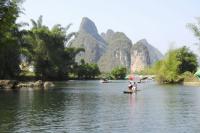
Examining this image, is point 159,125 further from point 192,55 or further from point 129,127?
point 192,55

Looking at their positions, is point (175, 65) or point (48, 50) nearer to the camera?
point (175, 65)

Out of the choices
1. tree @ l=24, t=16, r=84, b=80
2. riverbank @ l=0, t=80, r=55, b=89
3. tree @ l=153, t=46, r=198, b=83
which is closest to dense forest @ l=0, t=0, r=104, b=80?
tree @ l=24, t=16, r=84, b=80

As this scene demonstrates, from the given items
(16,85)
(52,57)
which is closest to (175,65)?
(52,57)

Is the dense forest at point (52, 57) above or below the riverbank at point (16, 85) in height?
above

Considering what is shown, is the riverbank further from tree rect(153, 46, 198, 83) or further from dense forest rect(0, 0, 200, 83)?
tree rect(153, 46, 198, 83)

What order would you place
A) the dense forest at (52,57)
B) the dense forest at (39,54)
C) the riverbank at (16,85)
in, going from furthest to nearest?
1. the dense forest at (52,57)
2. the dense forest at (39,54)
3. the riverbank at (16,85)

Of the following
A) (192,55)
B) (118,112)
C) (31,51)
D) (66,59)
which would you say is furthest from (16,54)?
(118,112)

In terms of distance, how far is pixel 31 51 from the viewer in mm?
136625

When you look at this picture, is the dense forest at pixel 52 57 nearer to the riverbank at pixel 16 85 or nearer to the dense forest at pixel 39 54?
the dense forest at pixel 39 54

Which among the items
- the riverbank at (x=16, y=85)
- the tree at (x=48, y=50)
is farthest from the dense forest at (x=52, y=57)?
the riverbank at (x=16, y=85)

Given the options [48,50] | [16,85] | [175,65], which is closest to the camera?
[16,85]

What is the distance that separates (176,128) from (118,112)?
39.7 ft

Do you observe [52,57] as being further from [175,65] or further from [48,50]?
[175,65]

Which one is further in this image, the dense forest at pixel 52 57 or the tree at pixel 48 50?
the tree at pixel 48 50
